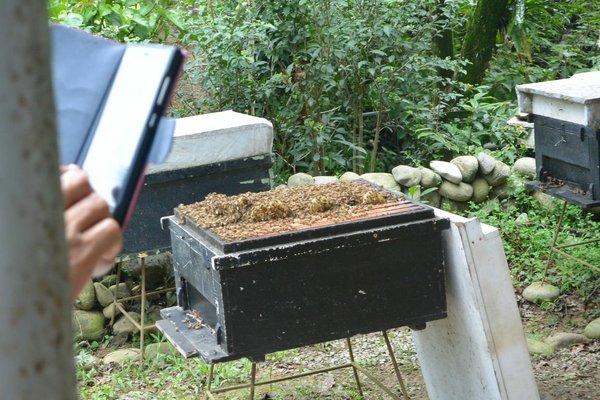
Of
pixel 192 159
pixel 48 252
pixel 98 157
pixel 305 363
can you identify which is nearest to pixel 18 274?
pixel 48 252

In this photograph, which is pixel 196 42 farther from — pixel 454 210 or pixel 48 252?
pixel 48 252

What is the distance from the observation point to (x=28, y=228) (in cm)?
70

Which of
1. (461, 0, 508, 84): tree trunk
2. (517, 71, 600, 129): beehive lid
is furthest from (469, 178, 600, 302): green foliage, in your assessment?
(461, 0, 508, 84): tree trunk

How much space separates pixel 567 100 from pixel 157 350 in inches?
114

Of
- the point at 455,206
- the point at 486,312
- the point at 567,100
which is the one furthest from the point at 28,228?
the point at 455,206

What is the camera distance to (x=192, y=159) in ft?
17.5

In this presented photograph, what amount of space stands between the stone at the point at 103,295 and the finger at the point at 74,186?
16.9 ft

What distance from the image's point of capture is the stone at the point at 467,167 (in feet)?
24.3

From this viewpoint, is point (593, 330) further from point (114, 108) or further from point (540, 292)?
point (114, 108)

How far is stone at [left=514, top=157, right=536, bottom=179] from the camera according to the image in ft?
24.6

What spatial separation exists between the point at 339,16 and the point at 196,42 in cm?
115

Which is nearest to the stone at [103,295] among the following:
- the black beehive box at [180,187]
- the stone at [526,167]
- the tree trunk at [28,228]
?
the black beehive box at [180,187]

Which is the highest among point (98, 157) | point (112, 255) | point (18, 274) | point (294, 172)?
point (18, 274)

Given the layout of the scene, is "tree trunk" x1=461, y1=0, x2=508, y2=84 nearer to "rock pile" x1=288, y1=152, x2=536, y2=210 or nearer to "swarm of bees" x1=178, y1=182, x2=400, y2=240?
"rock pile" x1=288, y1=152, x2=536, y2=210
